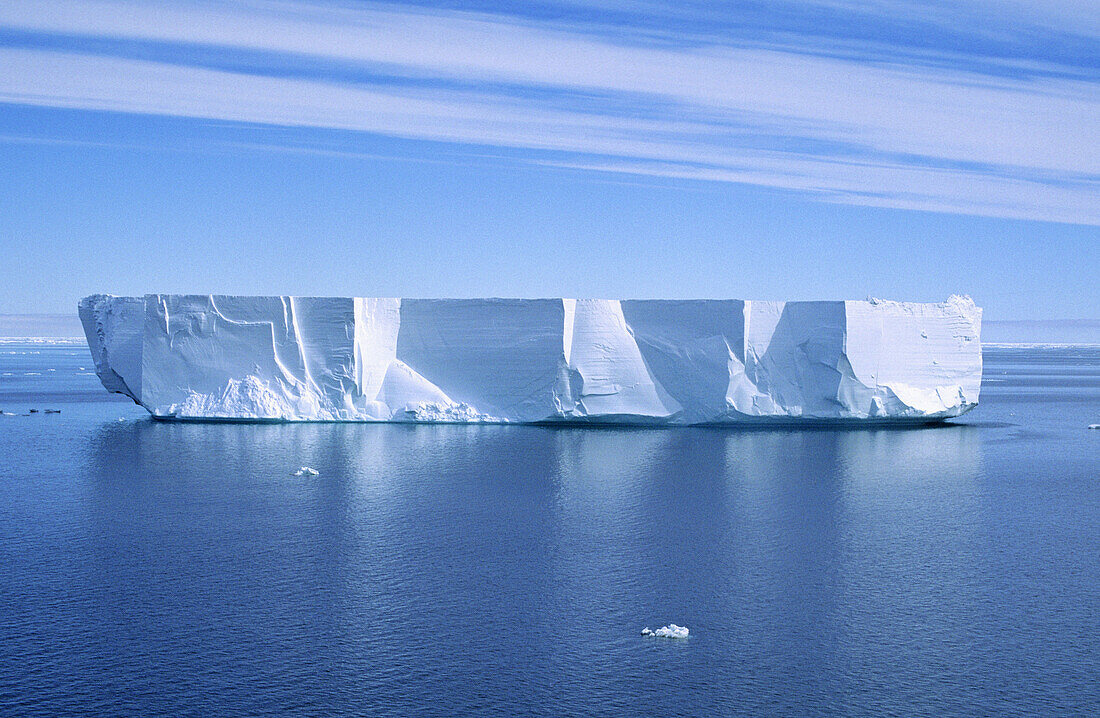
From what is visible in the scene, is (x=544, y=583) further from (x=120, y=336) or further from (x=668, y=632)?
(x=120, y=336)

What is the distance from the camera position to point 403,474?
12.0 meters

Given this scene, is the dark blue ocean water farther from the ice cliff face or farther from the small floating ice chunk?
the ice cliff face

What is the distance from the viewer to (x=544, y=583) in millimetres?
7492

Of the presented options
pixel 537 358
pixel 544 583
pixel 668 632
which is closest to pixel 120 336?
pixel 537 358

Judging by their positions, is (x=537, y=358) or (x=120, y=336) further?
(x=120, y=336)

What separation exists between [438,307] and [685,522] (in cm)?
789

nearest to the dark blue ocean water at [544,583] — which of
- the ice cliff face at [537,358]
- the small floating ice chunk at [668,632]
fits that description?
the small floating ice chunk at [668,632]

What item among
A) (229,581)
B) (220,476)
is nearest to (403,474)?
(220,476)

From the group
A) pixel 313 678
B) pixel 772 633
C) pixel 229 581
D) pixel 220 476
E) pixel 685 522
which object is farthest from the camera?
pixel 220 476

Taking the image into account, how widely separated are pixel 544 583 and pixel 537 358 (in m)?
8.76

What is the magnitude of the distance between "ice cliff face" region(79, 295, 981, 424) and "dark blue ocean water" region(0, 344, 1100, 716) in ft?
7.92

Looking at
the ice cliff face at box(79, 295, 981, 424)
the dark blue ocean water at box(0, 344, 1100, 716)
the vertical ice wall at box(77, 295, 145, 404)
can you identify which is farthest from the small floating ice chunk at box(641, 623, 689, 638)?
the vertical ice wall at box(77, 295, 145, 404)

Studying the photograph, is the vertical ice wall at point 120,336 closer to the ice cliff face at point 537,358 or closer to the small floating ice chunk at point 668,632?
the ice cliff face at point 537,358

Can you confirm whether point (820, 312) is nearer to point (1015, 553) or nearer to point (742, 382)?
point (742, 382)
